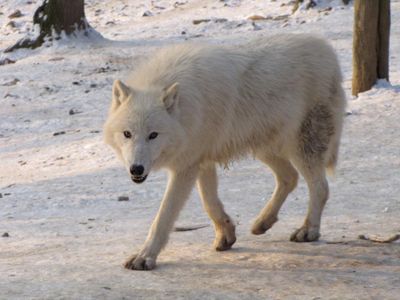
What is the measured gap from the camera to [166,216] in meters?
6.03

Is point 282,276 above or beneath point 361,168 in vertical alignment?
above

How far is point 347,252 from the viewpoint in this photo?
20.3 feet

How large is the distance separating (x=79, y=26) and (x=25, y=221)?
9.13 m

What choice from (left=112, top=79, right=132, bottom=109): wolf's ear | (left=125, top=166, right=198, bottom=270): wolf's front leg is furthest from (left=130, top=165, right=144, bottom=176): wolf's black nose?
(left=112, top=79, right=132, bottom=109): wolf's ear

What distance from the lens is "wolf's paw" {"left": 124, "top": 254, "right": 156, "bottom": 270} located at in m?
5.82

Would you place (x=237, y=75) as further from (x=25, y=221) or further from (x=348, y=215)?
(x=25, y=221)

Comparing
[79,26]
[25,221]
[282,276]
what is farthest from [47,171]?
[79,26]

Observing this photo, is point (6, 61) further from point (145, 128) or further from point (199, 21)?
point (145, 128)

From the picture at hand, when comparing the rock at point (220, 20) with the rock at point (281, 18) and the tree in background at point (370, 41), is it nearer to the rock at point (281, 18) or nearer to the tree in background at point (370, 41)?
the rock at point (281, 18)

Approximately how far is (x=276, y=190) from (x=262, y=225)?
321mm

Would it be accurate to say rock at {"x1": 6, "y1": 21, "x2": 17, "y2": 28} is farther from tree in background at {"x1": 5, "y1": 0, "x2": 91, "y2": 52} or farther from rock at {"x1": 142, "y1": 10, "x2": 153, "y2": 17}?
tree in background at {"x1": 5, "y1": 0, "x2": 91, "y2": 52}

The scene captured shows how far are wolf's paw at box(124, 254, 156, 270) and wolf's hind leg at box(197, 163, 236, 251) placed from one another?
2.31 ft

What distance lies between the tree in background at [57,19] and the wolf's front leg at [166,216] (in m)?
10.6

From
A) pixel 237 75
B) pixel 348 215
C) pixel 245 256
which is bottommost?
pixel 348 215
